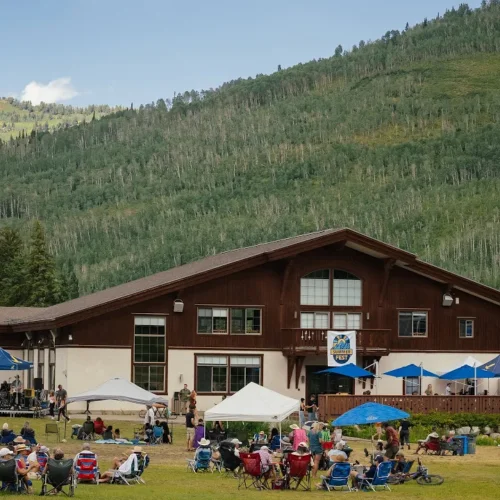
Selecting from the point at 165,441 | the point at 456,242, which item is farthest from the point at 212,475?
the point at 456,242

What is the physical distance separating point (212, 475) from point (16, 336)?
2898 centimetres

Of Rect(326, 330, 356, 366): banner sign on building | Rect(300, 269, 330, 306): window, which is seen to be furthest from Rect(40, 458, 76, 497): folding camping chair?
Rect(300, 269, 330, 306): window

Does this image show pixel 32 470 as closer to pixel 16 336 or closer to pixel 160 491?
pixel 160 491

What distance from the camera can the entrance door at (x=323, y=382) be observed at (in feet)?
173

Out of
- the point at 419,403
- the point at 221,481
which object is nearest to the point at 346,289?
the point at 419,403

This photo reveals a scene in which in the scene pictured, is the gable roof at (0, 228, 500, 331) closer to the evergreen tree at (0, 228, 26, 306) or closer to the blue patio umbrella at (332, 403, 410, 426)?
the blue patio umbrella at (332, 403, 410, 426)

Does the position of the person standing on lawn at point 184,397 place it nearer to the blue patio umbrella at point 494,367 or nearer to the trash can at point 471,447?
the blue patio umbrella at point 494,367

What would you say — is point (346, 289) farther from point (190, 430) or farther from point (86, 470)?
point (86, 470)

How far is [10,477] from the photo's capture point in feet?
80.2

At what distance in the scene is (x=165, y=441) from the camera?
129 ft

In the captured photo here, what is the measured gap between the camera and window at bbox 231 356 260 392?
172 feet

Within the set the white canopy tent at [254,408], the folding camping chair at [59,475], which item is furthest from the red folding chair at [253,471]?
the white canopy tent at [254,408]

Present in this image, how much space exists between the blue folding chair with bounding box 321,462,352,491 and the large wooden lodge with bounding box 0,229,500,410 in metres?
23.7

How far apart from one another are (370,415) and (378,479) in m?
4.74
